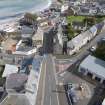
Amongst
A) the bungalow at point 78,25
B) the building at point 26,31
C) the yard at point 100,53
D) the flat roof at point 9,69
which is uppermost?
the bungalow at point 78,25

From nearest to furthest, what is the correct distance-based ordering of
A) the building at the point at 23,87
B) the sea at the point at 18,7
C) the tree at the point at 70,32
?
the building at the point at 23,87 → the tree at the point at 70,32 → the sea at the point at 18,7

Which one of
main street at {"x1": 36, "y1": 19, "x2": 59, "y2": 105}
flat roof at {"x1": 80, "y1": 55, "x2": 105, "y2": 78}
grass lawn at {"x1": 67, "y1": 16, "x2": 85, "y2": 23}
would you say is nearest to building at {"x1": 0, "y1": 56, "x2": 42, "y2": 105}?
main street at {"x1": 36, "y1": 19, "x2": 59, "y2": 105}

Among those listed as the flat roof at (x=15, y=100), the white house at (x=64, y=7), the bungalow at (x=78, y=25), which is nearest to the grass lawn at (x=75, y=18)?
the bungalow at (x=78, y=25)

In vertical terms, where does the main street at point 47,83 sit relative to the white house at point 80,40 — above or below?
below

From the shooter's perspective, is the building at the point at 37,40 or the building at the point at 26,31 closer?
the building at the point at 37,40

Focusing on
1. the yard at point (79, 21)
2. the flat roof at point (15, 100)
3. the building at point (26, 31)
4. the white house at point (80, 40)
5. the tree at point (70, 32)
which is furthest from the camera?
the yard at point (79, 21)

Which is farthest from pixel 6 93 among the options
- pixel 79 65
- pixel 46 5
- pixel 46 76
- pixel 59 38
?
pixel 46 5

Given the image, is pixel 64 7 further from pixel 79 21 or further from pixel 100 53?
pixel 100 53

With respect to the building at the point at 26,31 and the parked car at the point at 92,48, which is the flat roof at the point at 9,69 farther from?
the parked car at the point at 92,48

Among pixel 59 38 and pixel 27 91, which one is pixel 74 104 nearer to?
pixel 27 91
